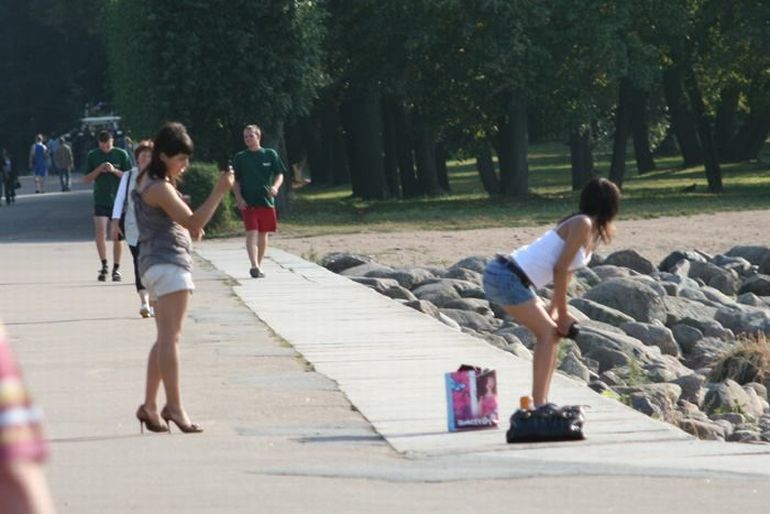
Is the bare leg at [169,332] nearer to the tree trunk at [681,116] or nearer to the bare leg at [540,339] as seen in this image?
the bare leg at [540,339]

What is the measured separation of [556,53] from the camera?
42.3 metres

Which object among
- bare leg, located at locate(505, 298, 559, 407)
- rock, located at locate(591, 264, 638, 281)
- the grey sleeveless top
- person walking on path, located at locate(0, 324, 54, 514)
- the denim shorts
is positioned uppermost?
person walking on path, located at locate(0, 324, 54, 514)

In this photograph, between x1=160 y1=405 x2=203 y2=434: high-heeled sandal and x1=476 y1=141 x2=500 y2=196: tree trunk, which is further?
x1=476 y1=141 x2=500 y2=196: tree trunk

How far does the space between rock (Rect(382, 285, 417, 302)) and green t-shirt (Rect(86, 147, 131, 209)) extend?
3.30m

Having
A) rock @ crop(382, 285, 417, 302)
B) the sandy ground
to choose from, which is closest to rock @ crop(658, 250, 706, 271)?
→ the sandy ground

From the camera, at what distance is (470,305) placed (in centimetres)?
2034

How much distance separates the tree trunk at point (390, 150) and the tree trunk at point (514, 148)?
17.3ft

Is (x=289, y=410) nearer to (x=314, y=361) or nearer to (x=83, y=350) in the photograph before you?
(x=314, y=361)

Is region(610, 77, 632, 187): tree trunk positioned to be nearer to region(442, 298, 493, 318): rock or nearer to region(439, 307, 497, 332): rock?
region(442, 298, 493, 318): rock

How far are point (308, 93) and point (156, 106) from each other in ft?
10.9

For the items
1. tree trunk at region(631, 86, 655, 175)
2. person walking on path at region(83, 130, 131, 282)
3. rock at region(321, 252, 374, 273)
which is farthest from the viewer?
tree trunk at region(631, 86, 655, 175)

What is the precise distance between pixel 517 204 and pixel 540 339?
3233 centimetres

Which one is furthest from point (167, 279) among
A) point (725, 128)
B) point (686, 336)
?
point (725, 128)

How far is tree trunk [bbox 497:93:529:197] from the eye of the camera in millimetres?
44781
